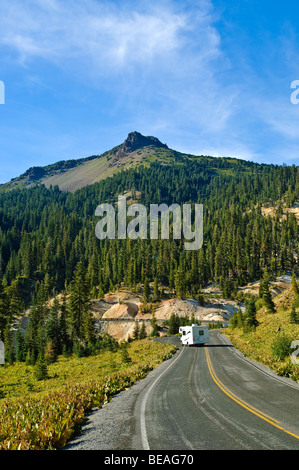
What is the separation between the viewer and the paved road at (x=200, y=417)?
7479 millimetres

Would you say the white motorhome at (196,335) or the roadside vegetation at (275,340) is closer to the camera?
the roadside vegetation at (275,340)

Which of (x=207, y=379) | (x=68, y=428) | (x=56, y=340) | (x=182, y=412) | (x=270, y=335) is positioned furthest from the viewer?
(x=56, y=340)

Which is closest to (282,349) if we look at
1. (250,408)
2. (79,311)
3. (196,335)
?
(250,408)

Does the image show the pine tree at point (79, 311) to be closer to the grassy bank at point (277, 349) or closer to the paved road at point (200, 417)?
the grassy bank at point (277, 349)

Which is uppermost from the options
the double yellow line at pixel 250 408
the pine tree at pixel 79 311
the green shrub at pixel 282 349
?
the double yellow line at pixel 250 408

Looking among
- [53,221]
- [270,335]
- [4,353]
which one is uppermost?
[53,221]

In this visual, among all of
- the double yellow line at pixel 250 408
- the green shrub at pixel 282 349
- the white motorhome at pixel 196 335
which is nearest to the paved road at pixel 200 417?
the double yellow line at pixel 250 408

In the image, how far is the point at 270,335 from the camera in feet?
106

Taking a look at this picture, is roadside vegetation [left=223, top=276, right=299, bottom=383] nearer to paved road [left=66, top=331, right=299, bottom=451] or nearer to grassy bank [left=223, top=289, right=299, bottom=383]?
grassy bank [left=223, top=289, right=299, bottom=383]

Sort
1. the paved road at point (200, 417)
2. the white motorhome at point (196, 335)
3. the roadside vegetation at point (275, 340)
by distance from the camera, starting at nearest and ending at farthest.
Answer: the paved road at point (200, 417), the roadside vegetation at point (275, 340), the white motorhome at point (196, 335)

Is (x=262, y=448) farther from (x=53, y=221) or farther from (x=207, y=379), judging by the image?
(x=53, y=221)

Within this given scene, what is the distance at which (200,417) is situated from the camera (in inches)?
382

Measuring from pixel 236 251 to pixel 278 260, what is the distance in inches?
868

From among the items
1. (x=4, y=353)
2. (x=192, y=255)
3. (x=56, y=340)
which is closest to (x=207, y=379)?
(x=56, y=340)
